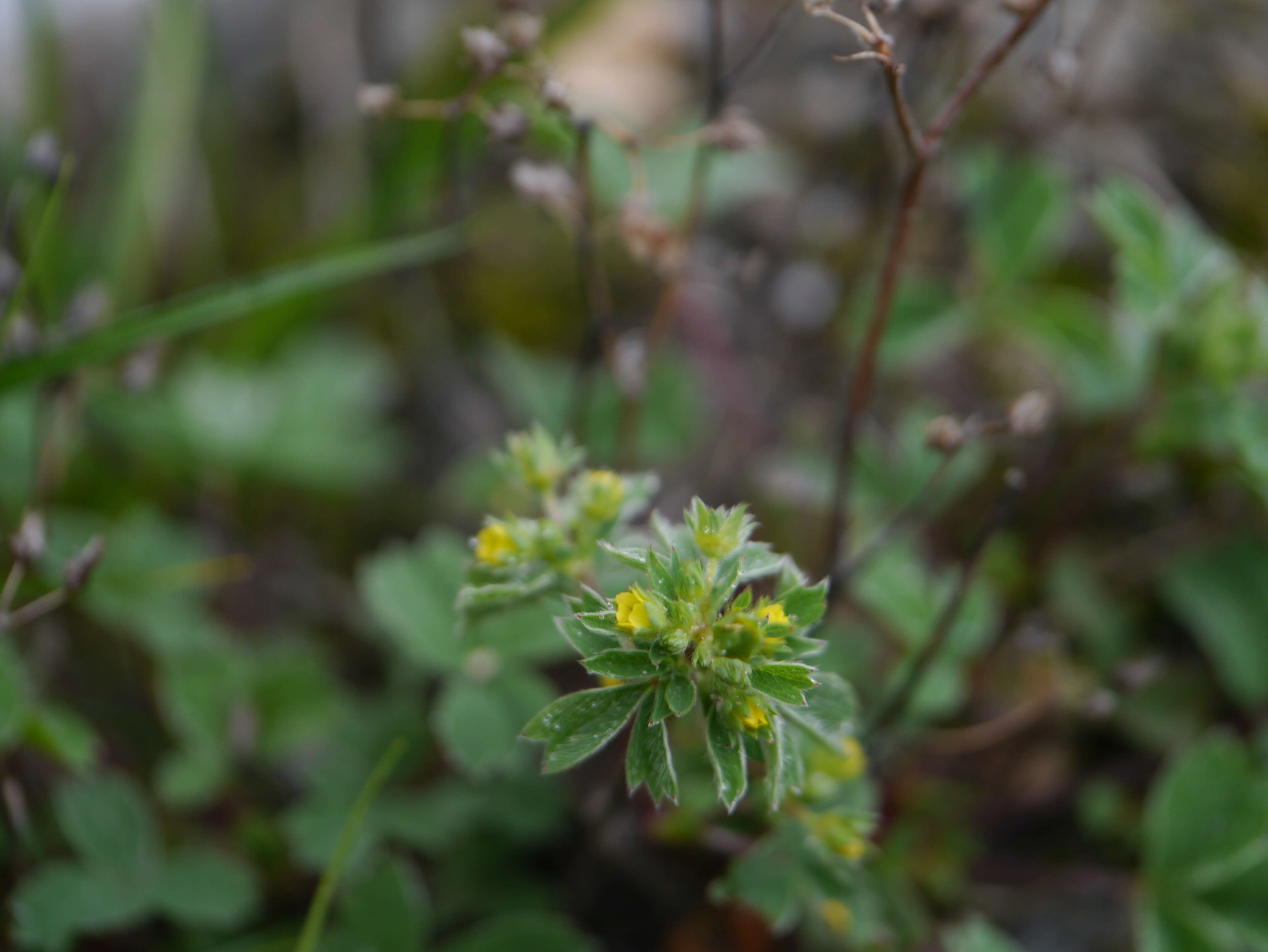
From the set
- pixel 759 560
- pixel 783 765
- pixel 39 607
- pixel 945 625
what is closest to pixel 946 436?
pixel 945 625

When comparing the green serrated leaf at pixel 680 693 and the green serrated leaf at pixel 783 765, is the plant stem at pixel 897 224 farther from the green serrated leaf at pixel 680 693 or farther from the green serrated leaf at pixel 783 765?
the green serrated leaf at pixel 680 693

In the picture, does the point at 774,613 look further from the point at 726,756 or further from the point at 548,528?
the point at 548,528

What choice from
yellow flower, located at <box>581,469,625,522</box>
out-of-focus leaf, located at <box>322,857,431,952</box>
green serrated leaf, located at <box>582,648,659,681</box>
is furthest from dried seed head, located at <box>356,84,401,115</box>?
out-of-focus leaf, located at <box>322,857,431,952</box>

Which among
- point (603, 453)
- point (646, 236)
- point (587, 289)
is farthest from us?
point (603, 453)

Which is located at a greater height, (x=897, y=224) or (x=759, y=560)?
(x=897, y=224)

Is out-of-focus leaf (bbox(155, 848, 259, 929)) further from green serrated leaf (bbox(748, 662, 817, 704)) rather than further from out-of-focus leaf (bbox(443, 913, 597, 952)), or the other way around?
green serrated leaf (bbox(748, 662, 817, 704))

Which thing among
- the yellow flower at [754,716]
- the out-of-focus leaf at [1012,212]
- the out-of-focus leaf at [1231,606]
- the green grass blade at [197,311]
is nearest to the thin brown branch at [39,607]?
the green grass blade at [197,311]

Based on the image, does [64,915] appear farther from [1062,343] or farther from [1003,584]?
[1062,343]
